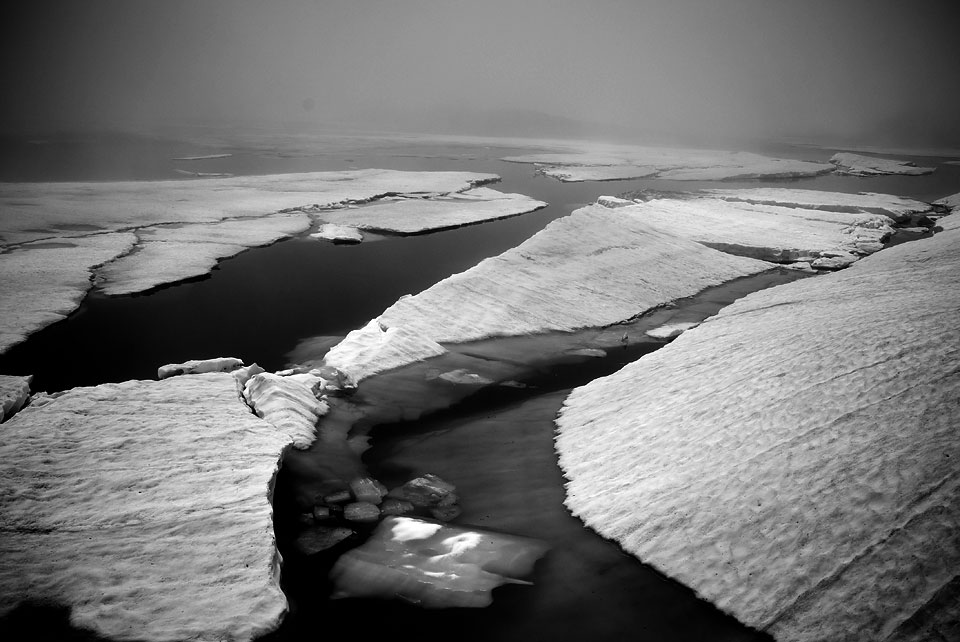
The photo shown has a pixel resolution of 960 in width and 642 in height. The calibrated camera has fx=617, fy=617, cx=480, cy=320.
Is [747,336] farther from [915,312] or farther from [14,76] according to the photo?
[14,76]

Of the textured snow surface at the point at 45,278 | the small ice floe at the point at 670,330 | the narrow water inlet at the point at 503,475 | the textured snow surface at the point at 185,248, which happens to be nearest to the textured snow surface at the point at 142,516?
the narrow water inlet at the point at 503,475

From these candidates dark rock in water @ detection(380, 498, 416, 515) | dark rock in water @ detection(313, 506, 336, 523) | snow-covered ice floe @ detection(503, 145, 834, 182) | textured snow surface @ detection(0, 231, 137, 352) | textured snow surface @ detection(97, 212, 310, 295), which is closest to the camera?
dark rock in water @ detection(313, 506, 336, 523)

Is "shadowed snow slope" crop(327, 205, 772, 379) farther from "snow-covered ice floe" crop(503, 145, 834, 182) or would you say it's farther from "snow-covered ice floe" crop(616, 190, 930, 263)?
"snow-covered ice floe" crop(503, 145, 834, 182)

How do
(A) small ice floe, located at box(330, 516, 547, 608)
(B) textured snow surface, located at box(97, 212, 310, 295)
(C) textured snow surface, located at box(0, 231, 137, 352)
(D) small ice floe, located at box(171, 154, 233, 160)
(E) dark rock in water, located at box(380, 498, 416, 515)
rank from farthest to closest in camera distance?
(D) small ice floe, located at box(171, 154, 233, 160)
(B) textured snow surface, located at box(97, 212, 310, 295)
(C) textured snow surface, located at box(0, 231, 137, 352)
(E) dark rock in water, located at box(380, 498, 416, 515)
(A) small ice floe, located at box(330, 516, 547, 608)

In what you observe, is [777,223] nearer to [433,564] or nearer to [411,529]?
[411,529]

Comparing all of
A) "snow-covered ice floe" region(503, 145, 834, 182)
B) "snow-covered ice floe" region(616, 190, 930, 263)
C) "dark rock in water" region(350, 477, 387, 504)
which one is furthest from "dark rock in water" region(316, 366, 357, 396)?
"snow-covered ice floe" region(503, 145, 834, 182)

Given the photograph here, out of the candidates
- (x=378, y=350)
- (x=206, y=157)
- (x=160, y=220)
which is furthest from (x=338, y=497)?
(x=206, y=157)
